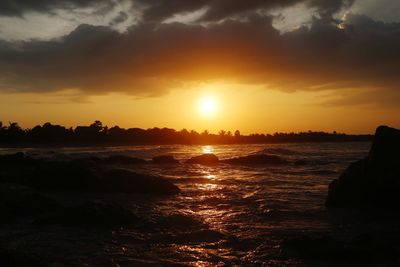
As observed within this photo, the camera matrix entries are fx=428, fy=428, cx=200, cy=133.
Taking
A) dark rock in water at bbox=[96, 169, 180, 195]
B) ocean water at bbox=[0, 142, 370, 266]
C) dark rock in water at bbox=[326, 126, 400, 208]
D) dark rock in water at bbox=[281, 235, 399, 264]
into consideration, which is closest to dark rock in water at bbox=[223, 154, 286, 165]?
dark rock in water at bbox=[96, 169, 180, 195]

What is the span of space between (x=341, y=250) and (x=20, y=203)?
357 inches

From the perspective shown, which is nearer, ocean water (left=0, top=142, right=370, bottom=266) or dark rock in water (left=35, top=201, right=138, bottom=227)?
ocean water (left=0, top=142, right=370, bottom=266)

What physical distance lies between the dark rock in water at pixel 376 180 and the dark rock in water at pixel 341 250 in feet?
19.3

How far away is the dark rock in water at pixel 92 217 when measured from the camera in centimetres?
1111

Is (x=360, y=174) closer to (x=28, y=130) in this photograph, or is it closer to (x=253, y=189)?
(x=253, y=189)

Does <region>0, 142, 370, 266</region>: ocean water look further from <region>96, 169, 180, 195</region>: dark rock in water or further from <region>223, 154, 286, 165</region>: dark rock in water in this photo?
<region>223, 154, 286, 165</region>: dark rock in water

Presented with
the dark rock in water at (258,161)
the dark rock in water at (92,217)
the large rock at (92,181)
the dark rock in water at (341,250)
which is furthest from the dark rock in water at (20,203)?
the dark rock in water at (258,161)

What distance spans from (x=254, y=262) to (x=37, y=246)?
4.49 m

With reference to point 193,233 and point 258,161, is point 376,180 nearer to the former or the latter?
point 193,233

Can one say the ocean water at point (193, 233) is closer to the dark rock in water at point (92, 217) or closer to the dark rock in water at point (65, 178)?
the dark rock in water at point (92, 217)

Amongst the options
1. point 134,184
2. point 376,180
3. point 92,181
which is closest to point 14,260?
point 376,180

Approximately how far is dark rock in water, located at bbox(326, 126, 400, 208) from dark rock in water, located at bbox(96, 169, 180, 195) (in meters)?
6.89

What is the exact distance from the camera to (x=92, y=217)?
1124 centimetres

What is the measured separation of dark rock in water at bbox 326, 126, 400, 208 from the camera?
1423 centimetres
